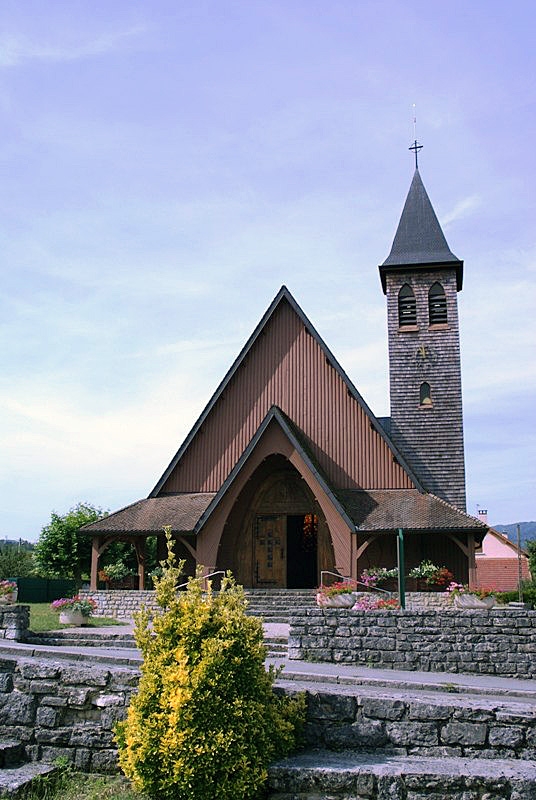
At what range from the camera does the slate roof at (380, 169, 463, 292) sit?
85.5 ft

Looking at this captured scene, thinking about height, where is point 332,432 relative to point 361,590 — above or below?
above

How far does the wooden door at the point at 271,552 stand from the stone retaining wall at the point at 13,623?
960cm

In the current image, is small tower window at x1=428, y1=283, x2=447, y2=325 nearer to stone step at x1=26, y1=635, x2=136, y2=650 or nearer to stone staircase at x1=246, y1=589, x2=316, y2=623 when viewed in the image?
stone staircase at x1=246, y1=589, x2=316, y2=623

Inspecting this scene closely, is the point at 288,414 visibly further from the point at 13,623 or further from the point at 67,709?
the point at 67,709


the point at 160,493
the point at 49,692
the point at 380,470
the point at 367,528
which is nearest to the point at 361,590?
the point at 367,528

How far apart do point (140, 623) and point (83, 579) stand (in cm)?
3020

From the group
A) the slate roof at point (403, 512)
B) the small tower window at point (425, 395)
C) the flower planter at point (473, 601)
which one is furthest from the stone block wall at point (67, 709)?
the small tower window at point (425, 395)

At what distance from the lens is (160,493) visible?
24250 millimetres

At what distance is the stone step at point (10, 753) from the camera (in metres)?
6.15

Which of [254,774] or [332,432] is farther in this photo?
[332,432]

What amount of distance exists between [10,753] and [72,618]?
11.1 metres

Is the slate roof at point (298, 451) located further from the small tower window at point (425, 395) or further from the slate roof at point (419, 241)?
the slate roof at point (419, 241)

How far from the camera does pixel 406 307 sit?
85.5ft

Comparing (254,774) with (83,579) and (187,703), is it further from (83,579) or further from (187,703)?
(83,579)
